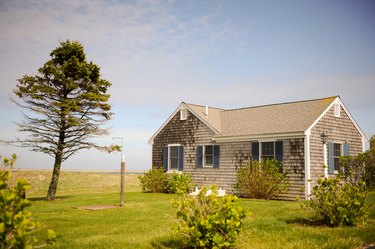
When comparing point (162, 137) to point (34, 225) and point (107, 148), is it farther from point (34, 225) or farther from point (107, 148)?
point (34, 225)

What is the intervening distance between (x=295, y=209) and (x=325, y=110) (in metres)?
8.42

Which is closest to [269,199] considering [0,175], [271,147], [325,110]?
[271,147]

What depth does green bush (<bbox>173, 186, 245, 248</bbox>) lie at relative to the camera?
638 cm

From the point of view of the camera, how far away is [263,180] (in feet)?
63.2

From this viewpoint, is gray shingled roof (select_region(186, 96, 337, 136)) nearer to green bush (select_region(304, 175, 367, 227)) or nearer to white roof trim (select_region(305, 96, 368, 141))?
white roof trim (select_region(305, 96, 368, 141))

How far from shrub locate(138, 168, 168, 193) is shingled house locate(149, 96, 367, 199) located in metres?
0.77

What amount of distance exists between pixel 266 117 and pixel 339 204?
13.7 metres

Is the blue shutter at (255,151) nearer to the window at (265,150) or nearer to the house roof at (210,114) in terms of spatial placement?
the window at (265,150)

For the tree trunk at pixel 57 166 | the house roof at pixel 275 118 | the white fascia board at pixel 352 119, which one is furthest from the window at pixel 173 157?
the white fascia board at pixel 352 119

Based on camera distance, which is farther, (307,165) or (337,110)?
(337,110)

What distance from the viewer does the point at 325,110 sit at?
20.1 meters

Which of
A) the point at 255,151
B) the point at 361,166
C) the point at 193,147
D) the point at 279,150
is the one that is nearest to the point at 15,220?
the point at 279,150

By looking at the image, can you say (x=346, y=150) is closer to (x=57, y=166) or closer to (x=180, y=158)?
(x=180, y=158)

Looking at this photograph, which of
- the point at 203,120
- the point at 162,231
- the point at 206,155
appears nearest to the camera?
the point at 162,231
